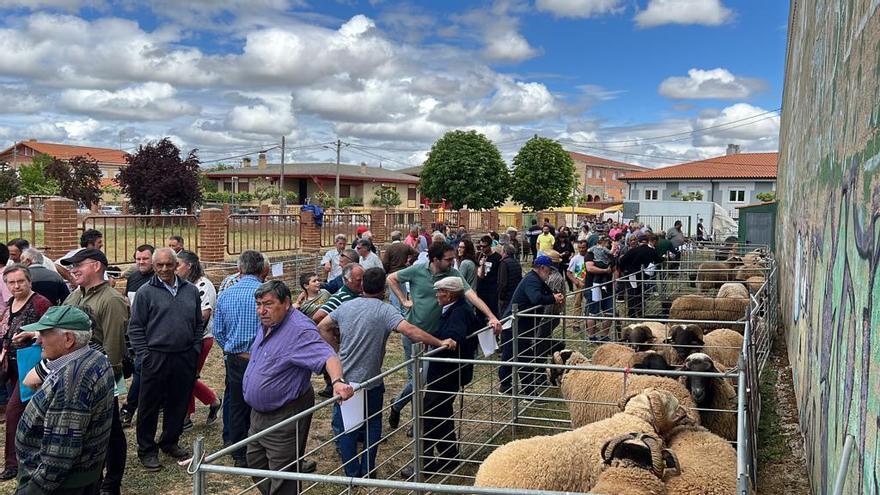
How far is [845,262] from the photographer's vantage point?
3912 millimetres

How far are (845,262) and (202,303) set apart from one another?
18.8 feet

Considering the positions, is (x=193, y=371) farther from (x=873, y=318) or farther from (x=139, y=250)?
(x=873, y=318)

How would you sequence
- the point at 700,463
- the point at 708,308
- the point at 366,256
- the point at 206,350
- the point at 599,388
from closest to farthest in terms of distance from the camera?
the point at 700,463 → the point at 599,388 → the point at 206,350 → the point at 366,256 → the point at 708,308

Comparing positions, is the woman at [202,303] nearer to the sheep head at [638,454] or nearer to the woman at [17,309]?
the woman at [17,309]

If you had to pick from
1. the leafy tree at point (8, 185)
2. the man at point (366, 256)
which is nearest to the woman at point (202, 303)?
the man at point (366, 256)

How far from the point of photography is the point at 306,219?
740 inches

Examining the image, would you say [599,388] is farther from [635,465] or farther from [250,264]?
[250,264]

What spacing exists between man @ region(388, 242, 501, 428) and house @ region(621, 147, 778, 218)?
186 feet

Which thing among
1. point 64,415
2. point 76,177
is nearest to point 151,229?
point 64,415

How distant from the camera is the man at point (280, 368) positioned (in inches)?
178

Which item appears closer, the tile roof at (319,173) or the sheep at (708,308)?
the sheep at (708,308)

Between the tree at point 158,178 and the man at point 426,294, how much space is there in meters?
26.7

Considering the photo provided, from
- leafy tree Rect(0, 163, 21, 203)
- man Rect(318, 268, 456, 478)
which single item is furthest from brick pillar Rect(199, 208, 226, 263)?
leafy tree Rect(0, 163, 21, 203)

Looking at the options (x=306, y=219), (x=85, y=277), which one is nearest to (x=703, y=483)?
(x=85, y=277)
